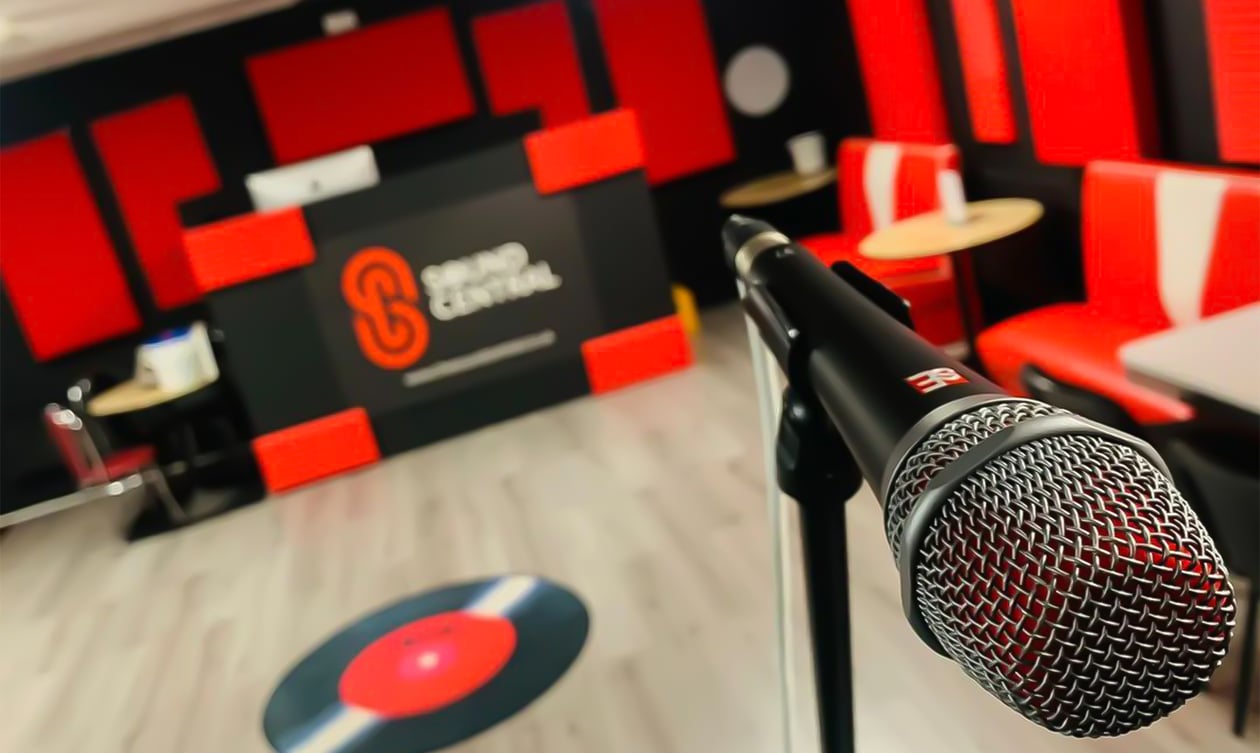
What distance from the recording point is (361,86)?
636 centimetres

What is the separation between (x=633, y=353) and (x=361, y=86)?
2.68 meters

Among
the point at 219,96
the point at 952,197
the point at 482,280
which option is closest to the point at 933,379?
the point at 952,197

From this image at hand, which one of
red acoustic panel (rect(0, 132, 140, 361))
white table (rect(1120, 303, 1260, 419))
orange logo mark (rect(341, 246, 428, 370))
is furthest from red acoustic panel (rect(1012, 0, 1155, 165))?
red acoustic panel (rect(0, 132, 140, 361))

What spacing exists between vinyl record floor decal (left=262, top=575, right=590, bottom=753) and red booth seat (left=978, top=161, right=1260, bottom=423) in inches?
69.3

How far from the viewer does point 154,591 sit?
14.1 feet

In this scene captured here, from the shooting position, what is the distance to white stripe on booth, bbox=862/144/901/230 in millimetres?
4539

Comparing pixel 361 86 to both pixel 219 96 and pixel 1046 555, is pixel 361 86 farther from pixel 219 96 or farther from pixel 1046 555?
pixel 1046 555

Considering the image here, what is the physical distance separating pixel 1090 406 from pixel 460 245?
353 cm

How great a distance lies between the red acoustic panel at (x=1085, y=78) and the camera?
133 inches

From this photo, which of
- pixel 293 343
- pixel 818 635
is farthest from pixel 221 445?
pixel 818 635

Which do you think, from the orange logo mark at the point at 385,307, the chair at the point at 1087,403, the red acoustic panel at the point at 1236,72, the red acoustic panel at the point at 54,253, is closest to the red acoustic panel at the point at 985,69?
the red acoustic panel at the point at 1236,72

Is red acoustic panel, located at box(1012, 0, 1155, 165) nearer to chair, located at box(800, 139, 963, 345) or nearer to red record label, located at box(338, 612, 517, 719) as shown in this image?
chair, located at box(800, 139, 963, 345)

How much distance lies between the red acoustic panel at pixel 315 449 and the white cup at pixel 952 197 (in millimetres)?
3061

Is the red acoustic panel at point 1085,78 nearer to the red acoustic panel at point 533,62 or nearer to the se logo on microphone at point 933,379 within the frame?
the red acoustic panel at point 533,62
